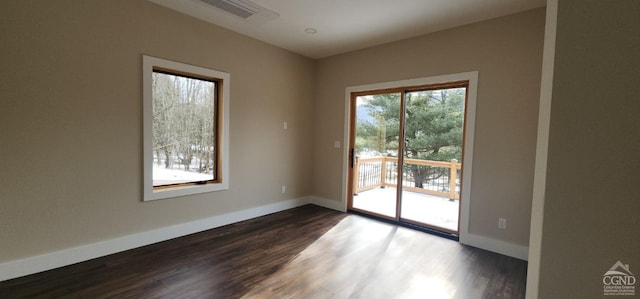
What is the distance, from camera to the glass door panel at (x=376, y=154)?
3.95 metres

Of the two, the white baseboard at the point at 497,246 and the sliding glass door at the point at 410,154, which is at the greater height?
the sliding glass door at the point at 410,154

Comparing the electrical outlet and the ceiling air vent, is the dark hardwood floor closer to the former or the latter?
the electrical outlet

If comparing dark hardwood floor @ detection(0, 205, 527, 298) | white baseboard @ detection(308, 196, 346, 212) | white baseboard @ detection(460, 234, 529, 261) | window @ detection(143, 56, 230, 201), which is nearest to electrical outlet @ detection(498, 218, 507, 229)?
white baseboard @ detection(460, 234, 529, 261)

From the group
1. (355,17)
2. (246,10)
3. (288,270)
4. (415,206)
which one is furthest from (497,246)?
(246,10)

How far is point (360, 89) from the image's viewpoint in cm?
421

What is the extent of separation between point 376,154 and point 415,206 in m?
1.00

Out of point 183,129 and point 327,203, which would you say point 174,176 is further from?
point 327,203

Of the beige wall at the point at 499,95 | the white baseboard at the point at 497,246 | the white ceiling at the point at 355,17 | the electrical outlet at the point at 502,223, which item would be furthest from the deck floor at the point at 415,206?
the white ceiling at the point at 355,17

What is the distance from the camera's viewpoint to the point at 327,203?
4734mm

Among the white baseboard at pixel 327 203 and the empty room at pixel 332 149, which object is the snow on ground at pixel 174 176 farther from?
the white baseboard at pixel 327 203

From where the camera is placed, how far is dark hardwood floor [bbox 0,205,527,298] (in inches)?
83.4

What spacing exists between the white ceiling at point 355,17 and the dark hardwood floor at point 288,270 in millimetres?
2743

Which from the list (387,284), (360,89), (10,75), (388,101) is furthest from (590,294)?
(10,75)

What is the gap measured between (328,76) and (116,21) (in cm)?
304
